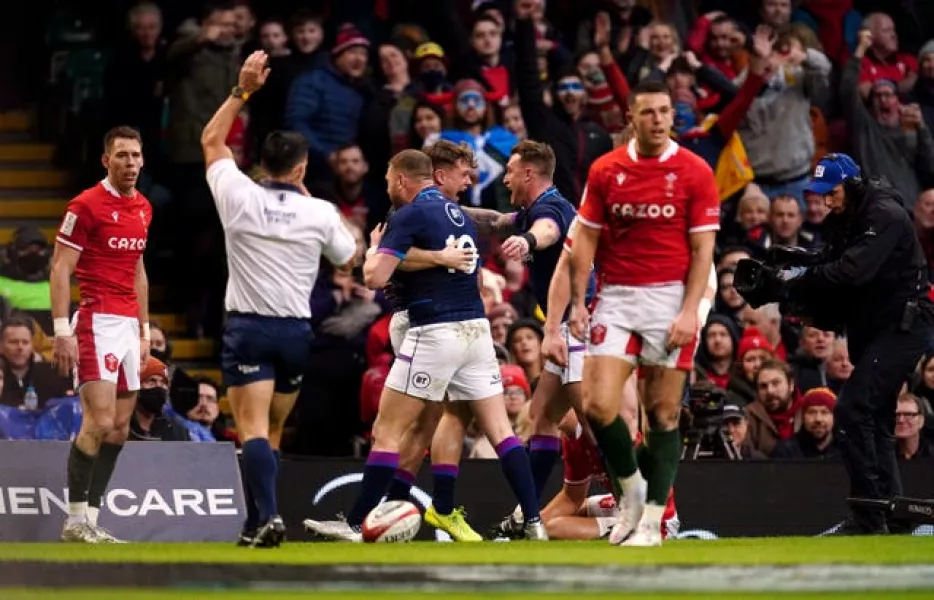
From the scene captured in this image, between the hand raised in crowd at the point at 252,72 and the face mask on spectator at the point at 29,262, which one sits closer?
the hand raised in crowd at the point at 252,72

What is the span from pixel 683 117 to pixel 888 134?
2.36 meters

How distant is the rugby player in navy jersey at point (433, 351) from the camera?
44.0 feet

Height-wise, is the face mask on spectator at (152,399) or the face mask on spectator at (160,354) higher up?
the face mask on spectator at (160,354)

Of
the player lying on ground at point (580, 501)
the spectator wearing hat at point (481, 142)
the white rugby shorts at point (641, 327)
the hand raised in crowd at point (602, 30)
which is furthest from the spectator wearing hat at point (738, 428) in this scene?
the white rugby shorts at point (641, 327)

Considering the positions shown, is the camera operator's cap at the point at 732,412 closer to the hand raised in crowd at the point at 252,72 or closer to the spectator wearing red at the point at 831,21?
the hand raised in crowd at the point at 252,72

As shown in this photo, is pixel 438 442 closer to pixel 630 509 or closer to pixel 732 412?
pixel 630 509

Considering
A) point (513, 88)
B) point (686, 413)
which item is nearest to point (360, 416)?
point (686, 413)

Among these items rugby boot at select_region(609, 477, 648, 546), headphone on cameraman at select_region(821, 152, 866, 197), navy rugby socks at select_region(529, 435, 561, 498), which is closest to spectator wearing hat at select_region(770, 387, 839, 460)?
headphone on cameraman at select_region(821, 152, 866, 197)

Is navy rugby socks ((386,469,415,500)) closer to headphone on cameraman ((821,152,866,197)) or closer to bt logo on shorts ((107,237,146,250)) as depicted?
bt logo on shorts ((107,237,146,250))

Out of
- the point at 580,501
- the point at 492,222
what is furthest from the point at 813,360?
the point at 492,222

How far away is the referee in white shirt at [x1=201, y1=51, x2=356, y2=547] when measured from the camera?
1230 cm

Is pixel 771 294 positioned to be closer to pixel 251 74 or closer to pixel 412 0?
pixel 251 74

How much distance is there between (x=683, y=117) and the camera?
2023 centimetres

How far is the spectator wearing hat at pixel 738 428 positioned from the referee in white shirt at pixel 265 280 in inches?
207
